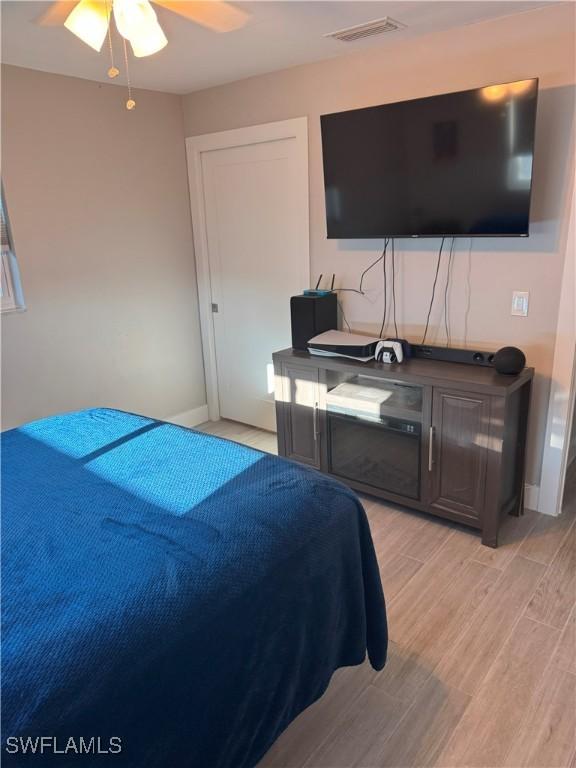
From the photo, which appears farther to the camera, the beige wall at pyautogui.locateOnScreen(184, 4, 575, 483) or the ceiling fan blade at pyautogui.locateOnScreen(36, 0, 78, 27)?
the beige wall at pyautogui.locateOnScreen(184, 4, 575, 483)

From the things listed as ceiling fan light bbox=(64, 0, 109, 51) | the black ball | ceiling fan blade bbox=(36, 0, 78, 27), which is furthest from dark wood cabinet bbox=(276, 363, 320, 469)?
ceiling fan blade bbox=(36, 0, 78, 27)

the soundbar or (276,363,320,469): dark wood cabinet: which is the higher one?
the soundbar

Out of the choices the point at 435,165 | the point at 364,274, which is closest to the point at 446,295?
the point at 364,274

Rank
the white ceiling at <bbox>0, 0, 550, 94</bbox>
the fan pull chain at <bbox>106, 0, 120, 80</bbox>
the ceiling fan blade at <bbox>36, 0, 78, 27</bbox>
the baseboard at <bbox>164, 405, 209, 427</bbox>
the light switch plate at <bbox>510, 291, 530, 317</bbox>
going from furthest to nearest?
1. the baseboard at <bbox>164, 405, 209, 427</bbox>
2. the light switch plate at <bbox>510, 291, 530, 317</bbox>
3. the white ceiling at <bbox>0, 0, 550, 94</bbox>
4. the ceiling fan blade at <bbox>36, 0, 78, 27</bbox>
5. the fan pull chain at <bbox>106, 0, 120, 80</bbox>

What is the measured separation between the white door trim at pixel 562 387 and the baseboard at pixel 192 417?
2.54 m

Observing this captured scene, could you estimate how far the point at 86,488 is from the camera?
172 cm

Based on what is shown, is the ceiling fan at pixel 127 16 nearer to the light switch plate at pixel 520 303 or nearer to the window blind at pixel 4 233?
the window blind at pixel 4 233

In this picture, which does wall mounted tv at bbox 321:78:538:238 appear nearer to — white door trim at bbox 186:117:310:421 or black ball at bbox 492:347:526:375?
white door trim at bbox 186:117:310:421

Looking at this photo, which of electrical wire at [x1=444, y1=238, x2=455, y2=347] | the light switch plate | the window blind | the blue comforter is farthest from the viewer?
the window blind

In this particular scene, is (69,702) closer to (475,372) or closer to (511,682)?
(511,682)

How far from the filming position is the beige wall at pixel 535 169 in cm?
243

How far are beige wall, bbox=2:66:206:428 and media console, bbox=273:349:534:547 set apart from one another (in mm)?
1177

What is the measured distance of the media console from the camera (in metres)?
2.56

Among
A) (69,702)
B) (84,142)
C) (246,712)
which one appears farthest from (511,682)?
(84,142)
